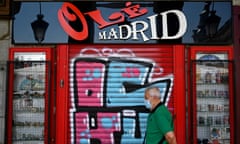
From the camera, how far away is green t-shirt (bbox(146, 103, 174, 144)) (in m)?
5.53

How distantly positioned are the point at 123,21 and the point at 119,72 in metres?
0.94

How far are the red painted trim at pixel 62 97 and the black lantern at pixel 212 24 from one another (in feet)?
8.48

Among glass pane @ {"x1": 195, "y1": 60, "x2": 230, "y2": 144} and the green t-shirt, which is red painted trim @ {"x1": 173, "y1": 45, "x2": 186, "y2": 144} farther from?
the green t-shirt

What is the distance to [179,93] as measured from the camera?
773cm

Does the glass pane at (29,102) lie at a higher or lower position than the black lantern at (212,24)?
lower

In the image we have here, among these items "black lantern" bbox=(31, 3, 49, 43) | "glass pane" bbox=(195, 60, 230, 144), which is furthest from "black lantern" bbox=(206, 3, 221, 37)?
"black lantern" bbox=(31, 3, 49, 43)

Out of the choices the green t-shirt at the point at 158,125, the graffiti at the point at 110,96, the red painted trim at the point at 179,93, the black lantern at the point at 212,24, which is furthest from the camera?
the black lantern at the point at 212,24

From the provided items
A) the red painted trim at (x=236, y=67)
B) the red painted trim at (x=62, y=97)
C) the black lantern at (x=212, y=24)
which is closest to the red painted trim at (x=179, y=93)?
the black lantern at (x=212, y=24)

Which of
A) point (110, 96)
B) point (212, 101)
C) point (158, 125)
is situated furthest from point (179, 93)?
point (158, 125)

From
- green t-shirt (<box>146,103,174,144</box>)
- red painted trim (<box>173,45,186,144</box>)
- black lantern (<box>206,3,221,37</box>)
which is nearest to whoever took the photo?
green t-shirt (<box>146,103,174,144</box>)

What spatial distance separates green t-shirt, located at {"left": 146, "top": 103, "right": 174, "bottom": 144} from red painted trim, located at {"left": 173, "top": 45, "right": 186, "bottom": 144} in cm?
203

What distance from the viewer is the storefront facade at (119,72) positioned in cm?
773

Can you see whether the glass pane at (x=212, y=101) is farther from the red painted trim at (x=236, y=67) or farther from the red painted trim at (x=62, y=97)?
the red painted trim at (x=62, y=97)

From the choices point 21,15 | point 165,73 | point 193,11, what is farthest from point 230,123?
point 21,15
